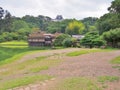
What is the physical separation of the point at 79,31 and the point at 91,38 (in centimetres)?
4973

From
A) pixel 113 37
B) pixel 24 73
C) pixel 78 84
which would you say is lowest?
pixel 24 73

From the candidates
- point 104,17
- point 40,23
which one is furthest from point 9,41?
point 40,23

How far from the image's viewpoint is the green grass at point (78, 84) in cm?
1148

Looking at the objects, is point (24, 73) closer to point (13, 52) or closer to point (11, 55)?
point (11, 55)

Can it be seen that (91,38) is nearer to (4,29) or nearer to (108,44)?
(108,44)

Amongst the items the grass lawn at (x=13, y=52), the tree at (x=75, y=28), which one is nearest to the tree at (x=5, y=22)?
the tree at (x=75, y=28)

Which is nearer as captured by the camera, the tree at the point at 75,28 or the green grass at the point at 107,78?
the green grass at the point at 107,78

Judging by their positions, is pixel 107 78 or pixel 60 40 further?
pixel 60 40

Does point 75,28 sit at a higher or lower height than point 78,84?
higher

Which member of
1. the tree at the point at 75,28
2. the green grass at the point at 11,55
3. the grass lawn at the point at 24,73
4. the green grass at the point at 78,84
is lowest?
the green grass at the point at 11,55

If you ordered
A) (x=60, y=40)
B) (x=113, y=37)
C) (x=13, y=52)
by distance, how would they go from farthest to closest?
(x=60, y=40), (x=13, y=52), (x=113, y=37)

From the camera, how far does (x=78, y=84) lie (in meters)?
12.0

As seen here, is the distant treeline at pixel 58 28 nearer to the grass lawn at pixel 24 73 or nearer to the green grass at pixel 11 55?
the green grass at pixel 11 55

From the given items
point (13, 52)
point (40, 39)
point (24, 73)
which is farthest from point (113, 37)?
point (24, 73)
